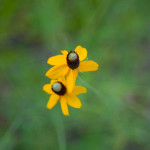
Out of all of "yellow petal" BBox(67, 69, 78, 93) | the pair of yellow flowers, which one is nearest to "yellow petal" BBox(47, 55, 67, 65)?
the pair of yellow flowers

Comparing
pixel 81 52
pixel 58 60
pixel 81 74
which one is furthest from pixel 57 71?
pixel 81 74

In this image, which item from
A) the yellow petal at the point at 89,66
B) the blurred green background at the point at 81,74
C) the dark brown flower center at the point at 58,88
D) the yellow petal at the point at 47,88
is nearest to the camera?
the yellow petal at the point at 89,66

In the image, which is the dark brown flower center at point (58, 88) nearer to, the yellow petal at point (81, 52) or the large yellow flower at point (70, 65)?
the large yellow flower at point (70, 65)

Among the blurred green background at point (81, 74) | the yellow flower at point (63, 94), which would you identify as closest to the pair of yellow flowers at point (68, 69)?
the yellow flower at point (63, 94)

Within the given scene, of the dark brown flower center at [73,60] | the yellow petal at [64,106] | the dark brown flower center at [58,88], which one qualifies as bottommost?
the yellow petal at [64,106]

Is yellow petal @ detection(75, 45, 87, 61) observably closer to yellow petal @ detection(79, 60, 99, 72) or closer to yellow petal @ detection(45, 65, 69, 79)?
yellow petal @ detection(79, 60, 99, 72)

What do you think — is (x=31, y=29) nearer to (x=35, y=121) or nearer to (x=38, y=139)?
(x=35, y=121)

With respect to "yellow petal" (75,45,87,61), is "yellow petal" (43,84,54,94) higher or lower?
lower

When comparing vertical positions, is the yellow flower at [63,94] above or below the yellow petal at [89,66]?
below

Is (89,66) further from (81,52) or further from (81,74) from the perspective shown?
(81,74)
